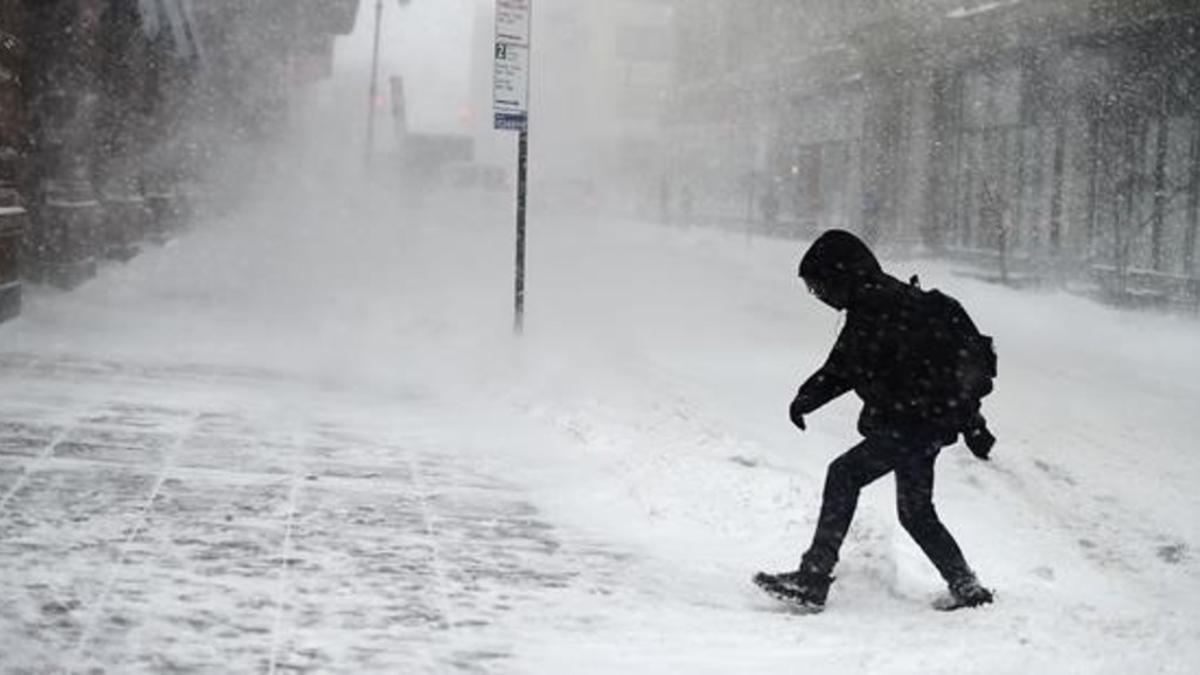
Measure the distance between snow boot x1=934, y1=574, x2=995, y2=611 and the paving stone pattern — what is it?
57.6 inches

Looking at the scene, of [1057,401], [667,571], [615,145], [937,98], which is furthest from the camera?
[615,145]

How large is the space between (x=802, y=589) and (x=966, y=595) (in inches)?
27.2

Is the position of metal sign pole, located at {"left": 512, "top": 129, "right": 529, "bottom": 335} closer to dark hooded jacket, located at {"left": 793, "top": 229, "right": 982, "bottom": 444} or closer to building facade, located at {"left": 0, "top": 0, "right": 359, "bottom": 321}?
building facade, located at {"left": 0, "top": 0, "right": 359, "bottom": 321}

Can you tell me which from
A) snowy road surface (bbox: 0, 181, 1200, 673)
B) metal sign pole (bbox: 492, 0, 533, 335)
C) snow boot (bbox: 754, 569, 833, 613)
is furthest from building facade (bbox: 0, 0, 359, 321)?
snow boot (bbox: 754, 569, 833, 613)

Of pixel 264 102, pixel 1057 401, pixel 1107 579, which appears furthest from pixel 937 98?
pixel 1107 579

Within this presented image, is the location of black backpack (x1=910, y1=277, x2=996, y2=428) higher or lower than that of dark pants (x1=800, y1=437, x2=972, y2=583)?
higher

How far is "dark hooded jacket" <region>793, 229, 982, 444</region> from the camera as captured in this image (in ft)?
17.7

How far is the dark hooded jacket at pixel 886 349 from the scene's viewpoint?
17.7 feet

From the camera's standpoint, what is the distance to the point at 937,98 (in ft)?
97.0

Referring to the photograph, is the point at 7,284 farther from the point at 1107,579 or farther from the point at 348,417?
the point at 1107,579

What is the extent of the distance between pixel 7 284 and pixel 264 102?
99.4ft

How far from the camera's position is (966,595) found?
222 inches

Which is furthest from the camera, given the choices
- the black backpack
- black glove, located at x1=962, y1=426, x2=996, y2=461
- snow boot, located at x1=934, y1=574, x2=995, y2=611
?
snow boot, located at x1=934, y1=574, x2=995, y2=611

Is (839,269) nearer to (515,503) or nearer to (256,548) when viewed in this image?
(515,503)
